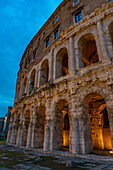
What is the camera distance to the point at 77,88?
8.20 meters

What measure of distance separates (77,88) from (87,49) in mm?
6226

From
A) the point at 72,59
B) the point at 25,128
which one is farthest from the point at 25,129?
the point at 72,59

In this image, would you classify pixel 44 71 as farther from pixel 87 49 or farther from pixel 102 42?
pixel 102 42

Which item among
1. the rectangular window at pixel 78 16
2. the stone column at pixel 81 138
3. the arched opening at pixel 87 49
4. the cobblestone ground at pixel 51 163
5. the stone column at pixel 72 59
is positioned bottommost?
the cobblestone ground at pixel 51 163

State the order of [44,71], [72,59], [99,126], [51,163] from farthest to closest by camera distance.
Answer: [44,71] → [99,126] → [72,59] → [51,163]

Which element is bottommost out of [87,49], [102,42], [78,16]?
[102,42]

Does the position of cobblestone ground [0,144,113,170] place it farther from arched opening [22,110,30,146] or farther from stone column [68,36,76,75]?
arched opening [22,110,30,146]

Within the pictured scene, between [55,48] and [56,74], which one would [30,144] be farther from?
[55,48]

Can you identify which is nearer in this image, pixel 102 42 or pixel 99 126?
pixel 102 42

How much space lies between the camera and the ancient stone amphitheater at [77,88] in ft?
23.6

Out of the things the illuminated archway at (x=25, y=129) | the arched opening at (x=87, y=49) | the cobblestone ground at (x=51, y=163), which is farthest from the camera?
the illuminated archway at (x=25, y=129)

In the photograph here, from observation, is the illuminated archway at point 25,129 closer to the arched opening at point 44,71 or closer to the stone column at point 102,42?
the arched opening at point 44,71

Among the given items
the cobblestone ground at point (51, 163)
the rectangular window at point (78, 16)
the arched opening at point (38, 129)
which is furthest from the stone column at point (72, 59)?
the cobblestone ground at point (51, 163)

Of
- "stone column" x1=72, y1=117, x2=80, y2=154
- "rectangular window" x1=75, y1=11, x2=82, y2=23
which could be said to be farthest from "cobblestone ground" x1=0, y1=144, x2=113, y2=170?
"rectangular window" x1=75, y1=11, x2=82, y2=23
